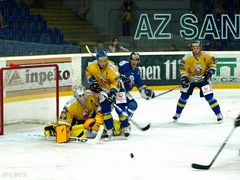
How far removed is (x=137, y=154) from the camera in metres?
6.67

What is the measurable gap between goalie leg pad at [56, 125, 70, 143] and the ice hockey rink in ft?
0.25

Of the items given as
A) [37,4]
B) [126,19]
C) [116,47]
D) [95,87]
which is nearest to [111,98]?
[95,87]

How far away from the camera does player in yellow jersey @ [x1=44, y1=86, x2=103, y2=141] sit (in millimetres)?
7297

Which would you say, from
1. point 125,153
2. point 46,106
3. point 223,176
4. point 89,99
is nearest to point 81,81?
point 46,106

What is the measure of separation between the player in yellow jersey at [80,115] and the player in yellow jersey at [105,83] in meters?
0.12

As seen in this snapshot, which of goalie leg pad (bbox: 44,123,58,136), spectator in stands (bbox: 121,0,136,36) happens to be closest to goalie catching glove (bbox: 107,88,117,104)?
goalie leg pad (bbox: 44,123,58,136)

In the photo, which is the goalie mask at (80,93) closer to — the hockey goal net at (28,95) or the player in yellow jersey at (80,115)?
the player in yellow jersey at (80,115)

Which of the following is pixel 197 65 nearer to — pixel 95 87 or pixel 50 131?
pixel 95 87

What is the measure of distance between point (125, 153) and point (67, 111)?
3.20 feet

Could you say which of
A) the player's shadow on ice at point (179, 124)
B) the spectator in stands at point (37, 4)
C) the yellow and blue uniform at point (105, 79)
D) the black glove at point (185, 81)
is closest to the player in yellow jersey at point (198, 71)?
the black glove at point (185, 81)

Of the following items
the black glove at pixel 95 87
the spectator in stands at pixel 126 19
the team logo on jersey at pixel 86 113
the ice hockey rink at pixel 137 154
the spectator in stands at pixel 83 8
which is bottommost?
the ice hockey rink at pixel 137 154

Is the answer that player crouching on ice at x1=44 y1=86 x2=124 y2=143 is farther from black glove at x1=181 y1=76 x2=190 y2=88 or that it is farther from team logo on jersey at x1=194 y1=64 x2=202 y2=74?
team logo on jersey at x1=194 y1=64 x2=202 y2=74

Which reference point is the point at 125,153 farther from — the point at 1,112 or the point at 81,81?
the point at 81,81

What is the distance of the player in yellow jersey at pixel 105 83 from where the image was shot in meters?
7.23
